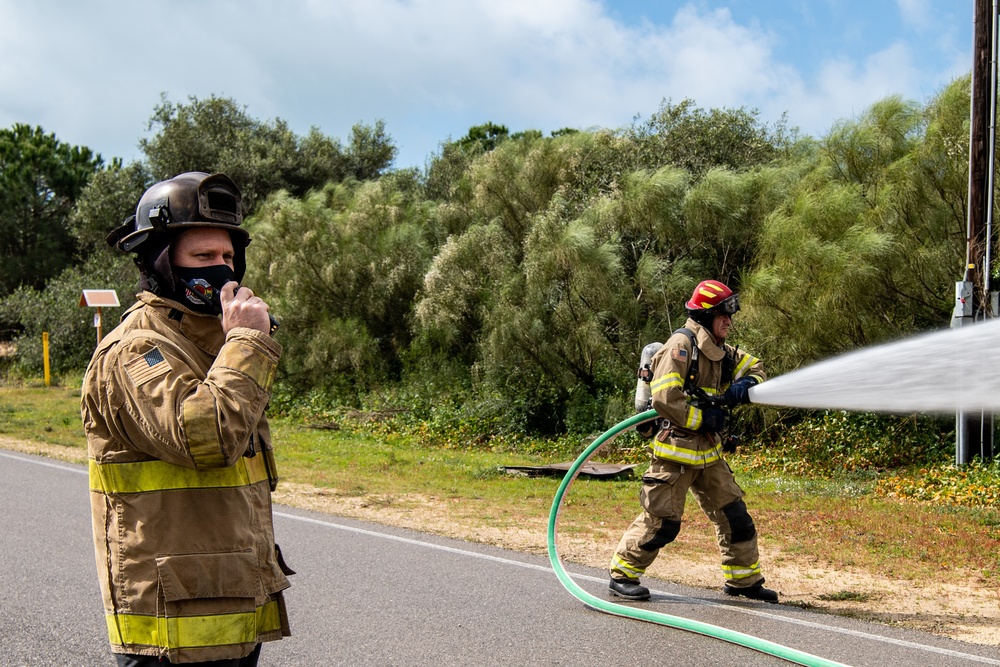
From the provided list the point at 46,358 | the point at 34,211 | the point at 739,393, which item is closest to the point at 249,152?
the point at 46,358

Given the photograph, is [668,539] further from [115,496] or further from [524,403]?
[524,403]

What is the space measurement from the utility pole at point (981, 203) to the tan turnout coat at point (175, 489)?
9.33 meters

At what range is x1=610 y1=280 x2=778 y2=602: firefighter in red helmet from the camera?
564 centimetres

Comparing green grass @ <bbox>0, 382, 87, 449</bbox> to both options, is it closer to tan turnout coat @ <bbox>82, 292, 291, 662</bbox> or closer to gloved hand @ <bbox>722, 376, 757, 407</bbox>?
gloved hand @ <bbox>722, 376, 757, 407</bbox>

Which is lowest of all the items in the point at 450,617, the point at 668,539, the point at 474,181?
the point at 450,617

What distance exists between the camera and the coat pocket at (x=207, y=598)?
2.29 m

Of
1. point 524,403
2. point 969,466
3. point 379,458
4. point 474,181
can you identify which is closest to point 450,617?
point 969,466

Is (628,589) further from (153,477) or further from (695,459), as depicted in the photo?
(153,477)

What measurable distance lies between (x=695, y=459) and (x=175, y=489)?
153 inches

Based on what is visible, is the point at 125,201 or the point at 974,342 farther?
the point at 125,201

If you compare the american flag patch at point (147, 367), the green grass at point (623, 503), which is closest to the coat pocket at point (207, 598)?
the american flag patch at point (147, 367)

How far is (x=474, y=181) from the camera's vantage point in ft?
58.0

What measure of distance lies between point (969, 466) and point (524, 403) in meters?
6.52

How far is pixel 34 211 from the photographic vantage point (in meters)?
34.9
